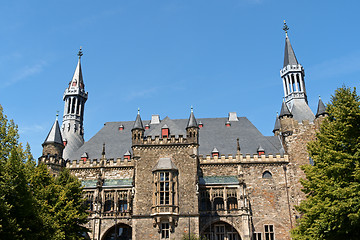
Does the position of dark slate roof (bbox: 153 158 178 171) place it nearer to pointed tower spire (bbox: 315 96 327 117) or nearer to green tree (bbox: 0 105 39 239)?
green tree (bbox: 0 105 39 239)

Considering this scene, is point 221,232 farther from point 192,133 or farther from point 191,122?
point 191,122

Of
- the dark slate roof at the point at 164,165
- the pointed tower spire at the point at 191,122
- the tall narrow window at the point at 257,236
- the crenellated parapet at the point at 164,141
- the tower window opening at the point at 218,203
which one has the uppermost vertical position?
the pointed tower spire at the point at 191,122

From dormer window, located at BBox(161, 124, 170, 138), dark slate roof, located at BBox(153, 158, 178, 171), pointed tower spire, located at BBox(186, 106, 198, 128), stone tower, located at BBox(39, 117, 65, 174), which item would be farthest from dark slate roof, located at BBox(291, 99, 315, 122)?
stone tower, located at BBox(39, 117, 65, 174)

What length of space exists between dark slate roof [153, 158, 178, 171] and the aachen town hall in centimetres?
9

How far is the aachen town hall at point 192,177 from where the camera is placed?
31797mm

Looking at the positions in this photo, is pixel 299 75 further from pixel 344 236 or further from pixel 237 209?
pixel 344 236

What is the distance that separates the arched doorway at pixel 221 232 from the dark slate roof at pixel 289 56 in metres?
25.4

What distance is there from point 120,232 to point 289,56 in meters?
32.9

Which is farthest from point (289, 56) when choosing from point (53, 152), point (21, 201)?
point (21, 201)

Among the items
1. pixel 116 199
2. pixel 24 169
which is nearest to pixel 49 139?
pixel 116 199

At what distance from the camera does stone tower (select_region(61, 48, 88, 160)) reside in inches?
1785

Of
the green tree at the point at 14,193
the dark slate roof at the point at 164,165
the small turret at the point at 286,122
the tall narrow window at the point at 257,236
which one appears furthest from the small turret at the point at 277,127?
the green tree at the point at 14,193

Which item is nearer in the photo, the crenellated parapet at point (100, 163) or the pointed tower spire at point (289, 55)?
the crenellated parapet at point (100, 163)

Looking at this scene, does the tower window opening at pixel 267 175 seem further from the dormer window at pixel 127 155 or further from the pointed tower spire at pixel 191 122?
the dormer window at pixel 127 155
